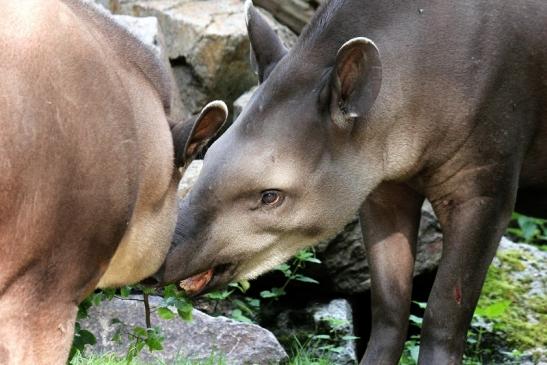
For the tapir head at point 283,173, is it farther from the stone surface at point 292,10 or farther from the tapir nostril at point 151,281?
the stone surface at point 292,10

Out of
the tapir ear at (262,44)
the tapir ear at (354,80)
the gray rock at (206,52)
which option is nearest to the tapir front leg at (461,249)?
the tapir ear at (354,80)

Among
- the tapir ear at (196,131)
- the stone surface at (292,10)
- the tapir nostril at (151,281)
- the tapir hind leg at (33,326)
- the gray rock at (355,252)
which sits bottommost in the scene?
the gray rock at (355,252)

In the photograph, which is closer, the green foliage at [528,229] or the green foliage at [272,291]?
the green foliage at [272,291]

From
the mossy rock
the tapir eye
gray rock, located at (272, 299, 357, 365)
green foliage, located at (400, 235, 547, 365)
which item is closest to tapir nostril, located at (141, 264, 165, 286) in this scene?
the tapir eye

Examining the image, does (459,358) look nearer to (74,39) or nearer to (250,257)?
(250,257)

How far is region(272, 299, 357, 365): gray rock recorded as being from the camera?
7.70 meters

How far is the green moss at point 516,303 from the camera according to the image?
26.6 feet

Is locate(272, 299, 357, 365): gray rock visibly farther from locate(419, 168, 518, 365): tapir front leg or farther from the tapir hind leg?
the tapir hind leg

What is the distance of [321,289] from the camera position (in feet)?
27.6

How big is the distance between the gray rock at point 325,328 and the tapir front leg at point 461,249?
134cm

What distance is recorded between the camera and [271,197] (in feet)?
19.9

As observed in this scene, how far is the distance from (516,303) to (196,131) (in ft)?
12.2

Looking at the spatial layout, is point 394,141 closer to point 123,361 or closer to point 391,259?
point 391,259

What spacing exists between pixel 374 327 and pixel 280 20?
11.3 feet
